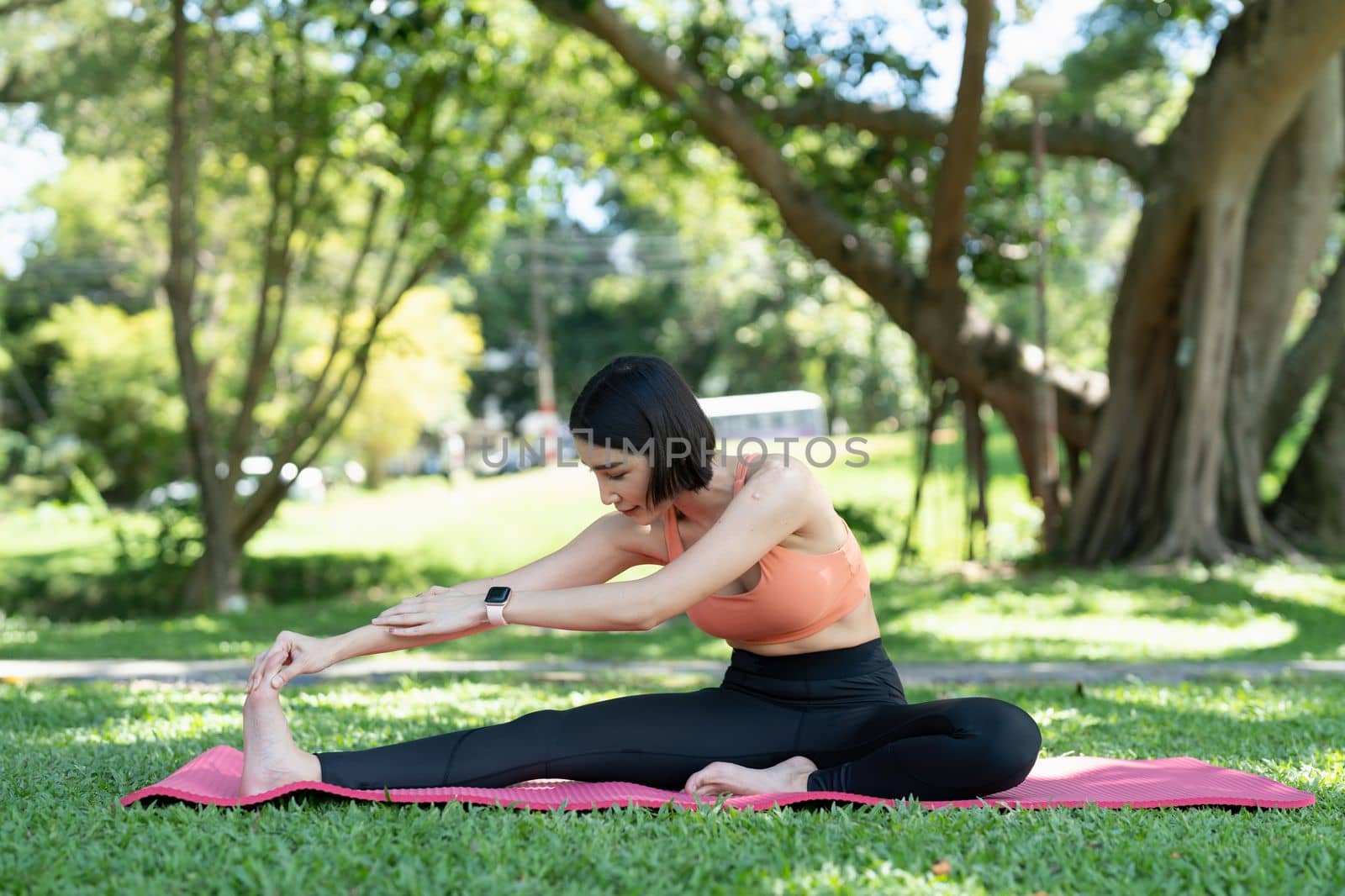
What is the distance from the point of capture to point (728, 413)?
37.0 meters

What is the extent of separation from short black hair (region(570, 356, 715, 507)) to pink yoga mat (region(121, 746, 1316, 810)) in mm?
690

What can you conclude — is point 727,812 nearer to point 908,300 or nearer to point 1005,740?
point 1005,740

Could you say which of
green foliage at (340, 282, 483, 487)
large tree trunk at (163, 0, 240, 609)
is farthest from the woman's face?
green foliage at (340, 282, 483, 487)

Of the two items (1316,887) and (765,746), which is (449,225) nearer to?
(765,746)

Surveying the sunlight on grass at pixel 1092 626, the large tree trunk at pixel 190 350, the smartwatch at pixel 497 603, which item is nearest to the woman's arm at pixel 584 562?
the smartwatch at pixel 497 603

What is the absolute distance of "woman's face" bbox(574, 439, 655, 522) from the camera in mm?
2797

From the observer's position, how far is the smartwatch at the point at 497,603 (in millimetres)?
2783

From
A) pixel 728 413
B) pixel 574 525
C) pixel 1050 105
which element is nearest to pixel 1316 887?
pixel 1050 105

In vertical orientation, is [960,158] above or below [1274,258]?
above

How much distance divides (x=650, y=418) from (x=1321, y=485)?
30.3 ft

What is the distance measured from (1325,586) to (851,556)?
22.4 feet

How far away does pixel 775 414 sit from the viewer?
35.8 metres

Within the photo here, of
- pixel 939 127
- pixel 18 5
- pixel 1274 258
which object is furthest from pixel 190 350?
pixel 1274 258

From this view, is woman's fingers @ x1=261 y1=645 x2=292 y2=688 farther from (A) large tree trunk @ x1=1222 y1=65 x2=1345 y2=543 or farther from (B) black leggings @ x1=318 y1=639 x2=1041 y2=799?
(A) large tree trunk @ x1=1222 y1=65 x2=1345 y2=543
